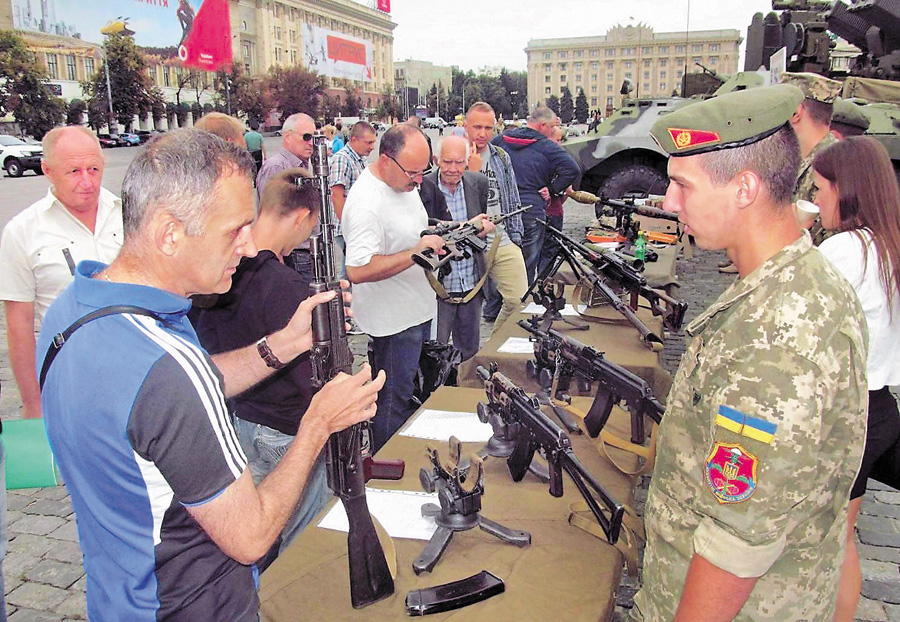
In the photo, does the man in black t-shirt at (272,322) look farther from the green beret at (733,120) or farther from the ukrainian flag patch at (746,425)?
the ukrainian flag patch at (746,425)

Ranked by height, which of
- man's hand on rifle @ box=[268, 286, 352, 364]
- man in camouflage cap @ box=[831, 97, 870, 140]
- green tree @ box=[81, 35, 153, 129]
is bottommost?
man's hand on rifle @ box=[268, 286, 352, 364]

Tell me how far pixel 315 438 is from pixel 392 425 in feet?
8.42

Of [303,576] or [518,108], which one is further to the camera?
[518,108]

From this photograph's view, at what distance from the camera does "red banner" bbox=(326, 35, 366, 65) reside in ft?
285

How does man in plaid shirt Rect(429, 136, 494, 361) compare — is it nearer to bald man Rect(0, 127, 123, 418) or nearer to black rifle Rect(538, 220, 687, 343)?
black rifle Rect(538, 220, 687, 343)

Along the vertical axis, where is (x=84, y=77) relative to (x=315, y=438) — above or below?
above

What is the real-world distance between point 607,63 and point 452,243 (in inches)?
4245

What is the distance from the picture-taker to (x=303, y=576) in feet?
6.14

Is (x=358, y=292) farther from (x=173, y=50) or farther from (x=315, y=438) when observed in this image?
(x=173, y=50)

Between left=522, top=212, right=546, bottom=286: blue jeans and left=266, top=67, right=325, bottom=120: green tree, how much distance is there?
2206 inches

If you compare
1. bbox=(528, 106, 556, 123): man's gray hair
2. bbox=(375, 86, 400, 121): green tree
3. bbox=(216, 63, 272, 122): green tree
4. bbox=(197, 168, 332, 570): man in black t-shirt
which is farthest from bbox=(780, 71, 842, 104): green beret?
bbox=(375, 86, 400, 121): green tree

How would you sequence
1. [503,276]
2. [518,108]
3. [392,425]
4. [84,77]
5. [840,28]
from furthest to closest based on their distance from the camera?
[518,108], [84,77], [840,28], [503,276], [392,425]

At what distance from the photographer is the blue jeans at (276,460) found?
2643mm

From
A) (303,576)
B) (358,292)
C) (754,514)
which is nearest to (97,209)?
(358,292)
